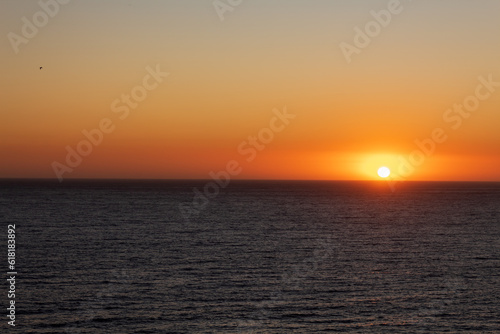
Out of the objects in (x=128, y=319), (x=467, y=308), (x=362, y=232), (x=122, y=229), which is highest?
(x=122, y=229)

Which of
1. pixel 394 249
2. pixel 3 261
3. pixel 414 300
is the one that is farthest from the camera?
pixel 394 249

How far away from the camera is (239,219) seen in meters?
136

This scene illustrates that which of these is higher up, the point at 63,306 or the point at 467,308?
the point at 63,306

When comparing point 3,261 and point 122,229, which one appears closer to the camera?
point 3,261

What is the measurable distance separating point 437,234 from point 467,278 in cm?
4639

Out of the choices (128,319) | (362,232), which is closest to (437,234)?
(362,232)

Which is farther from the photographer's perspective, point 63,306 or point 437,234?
point 437,234

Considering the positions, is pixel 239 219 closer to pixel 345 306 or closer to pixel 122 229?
pixel 122 229

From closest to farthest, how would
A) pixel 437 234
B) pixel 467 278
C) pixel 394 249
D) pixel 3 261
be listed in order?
pixel 467 278 < pixel 3 261 < pixel 394 249 < pixel 437 234

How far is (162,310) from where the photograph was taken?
153 ft

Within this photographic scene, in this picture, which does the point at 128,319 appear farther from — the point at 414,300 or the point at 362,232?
the point at 362,232

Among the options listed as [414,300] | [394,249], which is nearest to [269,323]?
[414,300]

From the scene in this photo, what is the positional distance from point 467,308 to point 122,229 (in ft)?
244

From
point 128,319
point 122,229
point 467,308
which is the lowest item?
point 467,308
